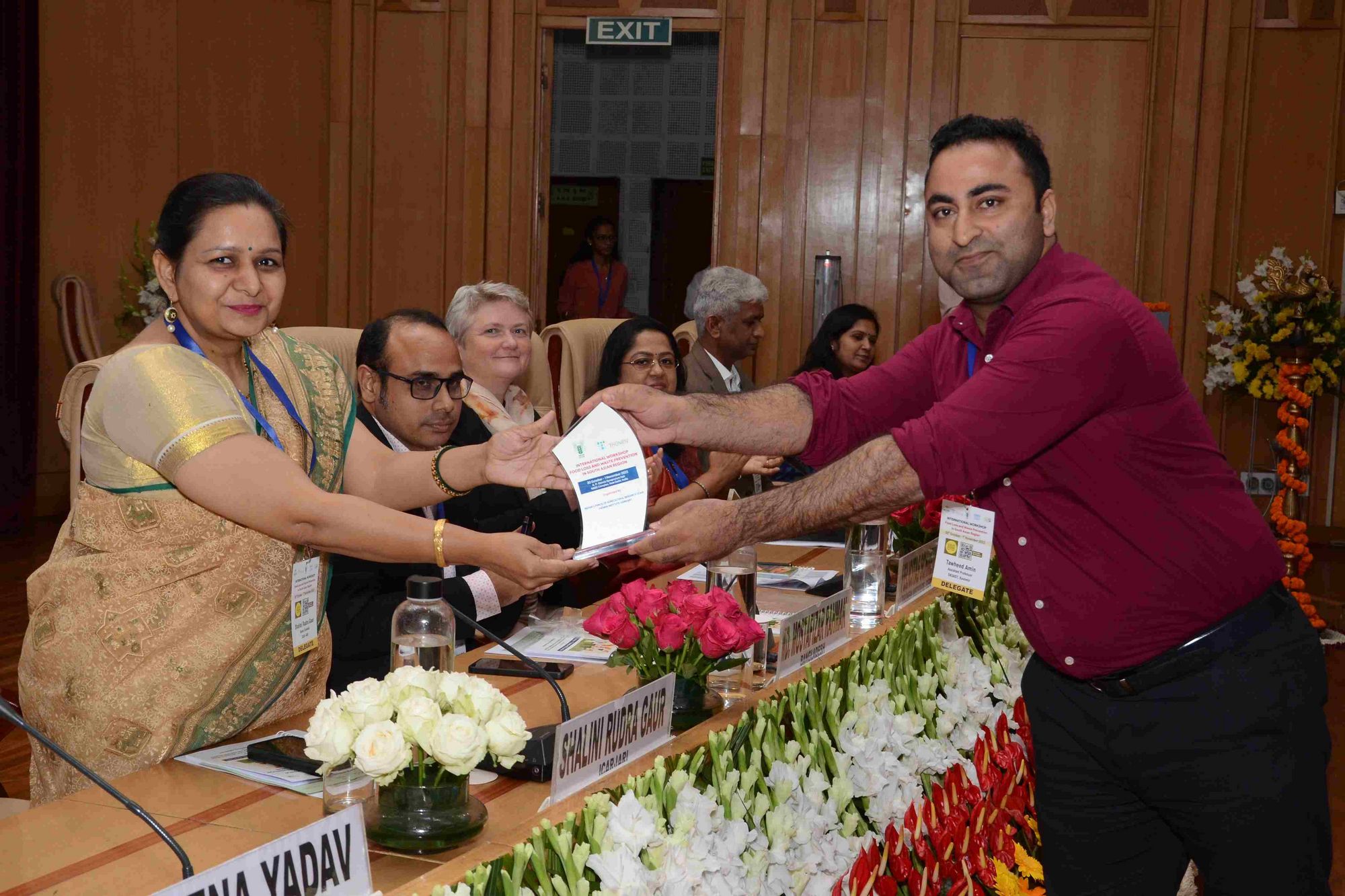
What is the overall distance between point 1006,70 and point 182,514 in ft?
21.8

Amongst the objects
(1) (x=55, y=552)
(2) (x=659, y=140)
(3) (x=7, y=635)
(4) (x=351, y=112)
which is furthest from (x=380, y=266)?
(1) (x=55, y=552)

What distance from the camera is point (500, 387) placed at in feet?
12.6

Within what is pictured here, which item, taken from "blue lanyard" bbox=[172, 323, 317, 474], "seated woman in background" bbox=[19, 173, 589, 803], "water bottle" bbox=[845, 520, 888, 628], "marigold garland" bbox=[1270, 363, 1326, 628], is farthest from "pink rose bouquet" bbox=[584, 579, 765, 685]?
"marigold garland" bbox=[1270, 363, 1326, 628]

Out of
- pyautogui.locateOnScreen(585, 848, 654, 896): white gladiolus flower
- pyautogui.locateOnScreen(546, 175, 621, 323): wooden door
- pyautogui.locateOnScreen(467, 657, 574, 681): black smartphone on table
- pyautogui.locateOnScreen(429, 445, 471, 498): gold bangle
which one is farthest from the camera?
pyautogui.locateOnScreen(546, 175, 621, 323): wooden door

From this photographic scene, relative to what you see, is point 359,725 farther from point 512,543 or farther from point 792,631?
point 792,631

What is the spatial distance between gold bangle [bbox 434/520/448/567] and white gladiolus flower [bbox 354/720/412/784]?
64 cm

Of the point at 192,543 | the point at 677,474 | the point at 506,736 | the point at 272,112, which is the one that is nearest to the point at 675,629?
the point at 506,736

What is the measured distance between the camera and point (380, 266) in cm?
783

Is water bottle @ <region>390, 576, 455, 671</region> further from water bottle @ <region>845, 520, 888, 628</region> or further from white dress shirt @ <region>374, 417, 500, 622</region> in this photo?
water bottle @ <region>845, 520, 888, 628</region>

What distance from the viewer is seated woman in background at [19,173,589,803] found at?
1.78 metres

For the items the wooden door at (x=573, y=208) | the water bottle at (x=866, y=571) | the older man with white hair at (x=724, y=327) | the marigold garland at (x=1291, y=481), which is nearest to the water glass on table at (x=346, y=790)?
the water bottle at (x=866, y=571)

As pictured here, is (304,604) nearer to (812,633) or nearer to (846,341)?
(812,633)

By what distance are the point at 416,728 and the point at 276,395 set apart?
3.12 ft

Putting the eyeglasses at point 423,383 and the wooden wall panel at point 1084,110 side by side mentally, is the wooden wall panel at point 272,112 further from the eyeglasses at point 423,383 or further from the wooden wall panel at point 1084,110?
the eyeglasses at point 423,383
